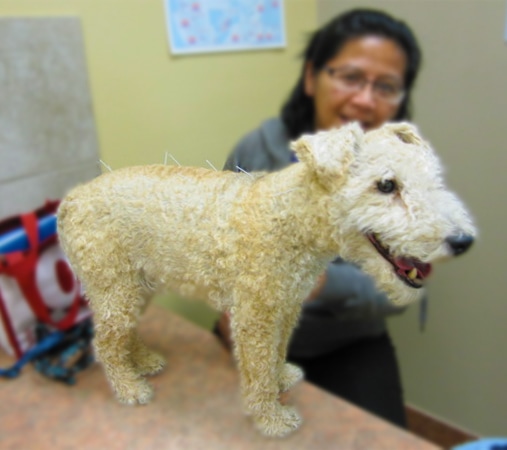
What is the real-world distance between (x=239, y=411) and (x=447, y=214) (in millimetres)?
428

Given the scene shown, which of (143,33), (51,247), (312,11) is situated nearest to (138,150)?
(143,33)

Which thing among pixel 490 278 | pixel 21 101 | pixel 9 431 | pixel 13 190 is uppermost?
pixel 21 101

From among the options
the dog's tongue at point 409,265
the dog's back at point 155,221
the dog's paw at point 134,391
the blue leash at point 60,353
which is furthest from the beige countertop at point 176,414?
the dog's tongue at point 409,265

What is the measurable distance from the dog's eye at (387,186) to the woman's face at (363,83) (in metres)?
0.20

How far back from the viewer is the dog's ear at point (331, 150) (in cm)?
29

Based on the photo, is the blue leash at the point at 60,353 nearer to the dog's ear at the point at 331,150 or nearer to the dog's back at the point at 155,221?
the dog's back at the point at 155,221

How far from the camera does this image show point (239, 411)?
23.5 inches

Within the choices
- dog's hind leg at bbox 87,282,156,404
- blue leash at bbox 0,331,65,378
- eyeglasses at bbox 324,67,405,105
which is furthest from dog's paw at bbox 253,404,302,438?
blue leash at bbox 0,331,65,378

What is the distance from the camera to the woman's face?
1.58 ft

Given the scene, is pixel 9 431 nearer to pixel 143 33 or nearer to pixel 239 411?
pixel 239 411

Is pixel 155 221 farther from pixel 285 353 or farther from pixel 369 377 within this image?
pixel 369 377

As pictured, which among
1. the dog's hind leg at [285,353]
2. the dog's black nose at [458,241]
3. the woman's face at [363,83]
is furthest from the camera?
the woman's face at [363,83]

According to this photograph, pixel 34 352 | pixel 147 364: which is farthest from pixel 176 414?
pixel 34 352

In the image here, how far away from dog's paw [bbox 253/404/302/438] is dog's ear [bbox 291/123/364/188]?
21 centimetres
